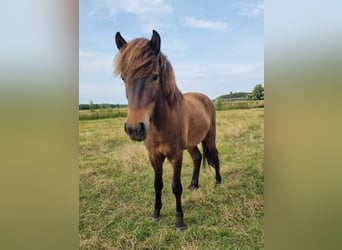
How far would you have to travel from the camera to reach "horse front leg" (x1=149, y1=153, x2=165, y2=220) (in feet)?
4.34

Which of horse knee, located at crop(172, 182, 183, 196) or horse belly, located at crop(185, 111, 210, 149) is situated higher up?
horse belly, located at crop(185, 111, 210, 149)

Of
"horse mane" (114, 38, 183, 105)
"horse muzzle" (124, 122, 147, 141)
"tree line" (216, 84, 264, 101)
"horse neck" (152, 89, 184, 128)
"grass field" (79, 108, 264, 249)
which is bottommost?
"grass field" (79, 108, 264, 249)

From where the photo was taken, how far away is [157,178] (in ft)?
4.38

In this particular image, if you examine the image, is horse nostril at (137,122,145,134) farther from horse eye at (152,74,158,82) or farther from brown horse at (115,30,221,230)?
horse eye at (152,74,158,82)

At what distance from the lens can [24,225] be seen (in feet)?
3.93

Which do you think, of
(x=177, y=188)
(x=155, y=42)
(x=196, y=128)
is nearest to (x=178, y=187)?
(x=177, y=188)

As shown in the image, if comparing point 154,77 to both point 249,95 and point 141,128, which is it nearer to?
point 141,128

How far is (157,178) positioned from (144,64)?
0.51 m

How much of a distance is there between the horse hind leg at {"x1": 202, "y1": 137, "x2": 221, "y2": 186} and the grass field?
2 cm

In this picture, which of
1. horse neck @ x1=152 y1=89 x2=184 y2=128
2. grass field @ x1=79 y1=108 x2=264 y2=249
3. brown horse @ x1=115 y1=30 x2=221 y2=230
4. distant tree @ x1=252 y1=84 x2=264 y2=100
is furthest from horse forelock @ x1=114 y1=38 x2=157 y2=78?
distant tree @ x1=252 y1=84 x2=264 y2=100

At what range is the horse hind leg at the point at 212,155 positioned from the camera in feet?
4.50

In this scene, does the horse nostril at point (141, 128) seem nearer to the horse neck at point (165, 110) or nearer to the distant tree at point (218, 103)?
the horse neck at point (165, 110)

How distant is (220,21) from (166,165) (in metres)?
0.70

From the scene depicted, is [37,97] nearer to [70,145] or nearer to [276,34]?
[70,145]
